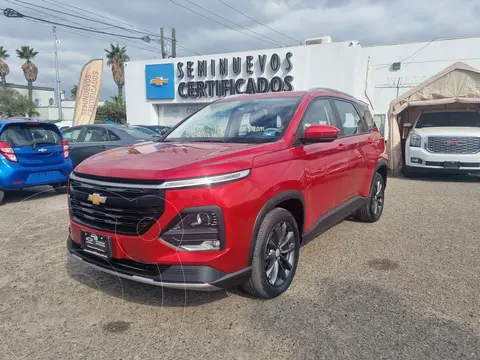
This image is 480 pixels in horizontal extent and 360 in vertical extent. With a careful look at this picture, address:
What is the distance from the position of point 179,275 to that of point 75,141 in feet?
25.6

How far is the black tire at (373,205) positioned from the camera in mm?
5543

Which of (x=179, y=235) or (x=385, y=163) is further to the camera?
Result: (x=385, y=163)

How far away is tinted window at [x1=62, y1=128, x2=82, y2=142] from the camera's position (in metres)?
9.55

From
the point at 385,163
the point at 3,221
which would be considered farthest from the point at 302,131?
the point at 3,221

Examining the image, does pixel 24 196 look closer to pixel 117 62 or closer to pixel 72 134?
pixel 72 134

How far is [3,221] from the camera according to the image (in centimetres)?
607

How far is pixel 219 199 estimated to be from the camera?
268 cm

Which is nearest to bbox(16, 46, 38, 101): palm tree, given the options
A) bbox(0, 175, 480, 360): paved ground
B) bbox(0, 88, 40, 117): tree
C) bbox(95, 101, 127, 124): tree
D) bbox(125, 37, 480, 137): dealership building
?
bbox(0, 88, 40, 117): tree

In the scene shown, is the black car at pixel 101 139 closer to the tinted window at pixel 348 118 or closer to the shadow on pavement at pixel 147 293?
the tinted window at pixel 348 118

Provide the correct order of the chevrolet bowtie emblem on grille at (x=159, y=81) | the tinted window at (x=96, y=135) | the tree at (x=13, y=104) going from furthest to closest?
the tree at (x=13, y=104) → the chevrolet bowtie emblem on grille at (x=159, y=81) → the tinted window at (x=96, y=135)

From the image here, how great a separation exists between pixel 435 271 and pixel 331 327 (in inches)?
67.1

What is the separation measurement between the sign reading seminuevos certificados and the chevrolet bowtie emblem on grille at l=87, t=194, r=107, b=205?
16655 mm

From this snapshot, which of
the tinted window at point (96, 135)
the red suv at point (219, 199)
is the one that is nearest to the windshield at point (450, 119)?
the red suv at point (219, 199)

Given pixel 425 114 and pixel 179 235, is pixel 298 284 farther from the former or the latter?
pixel 425 114
